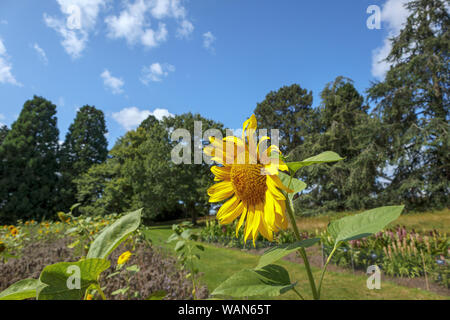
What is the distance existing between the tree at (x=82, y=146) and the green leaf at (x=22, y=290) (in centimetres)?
2593

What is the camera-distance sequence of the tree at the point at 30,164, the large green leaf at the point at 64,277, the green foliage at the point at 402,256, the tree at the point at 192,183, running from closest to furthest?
the large green leaf at the point at 64,277 → the green foliage at the point at 402,256 → the tree at the point at 192,183 → the tree at the point at 30,164

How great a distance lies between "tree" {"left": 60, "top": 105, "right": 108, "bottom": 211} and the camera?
2341 centimetres

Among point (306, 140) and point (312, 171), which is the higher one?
point (306, 140)

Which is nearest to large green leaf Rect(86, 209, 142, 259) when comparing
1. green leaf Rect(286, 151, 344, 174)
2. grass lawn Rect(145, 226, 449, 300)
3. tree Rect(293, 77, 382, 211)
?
green leaf Rect(286, 151, 344, 174)

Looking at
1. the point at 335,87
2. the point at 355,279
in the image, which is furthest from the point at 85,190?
the point at 355,279

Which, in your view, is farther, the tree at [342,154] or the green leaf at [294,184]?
the tree at [342,154]

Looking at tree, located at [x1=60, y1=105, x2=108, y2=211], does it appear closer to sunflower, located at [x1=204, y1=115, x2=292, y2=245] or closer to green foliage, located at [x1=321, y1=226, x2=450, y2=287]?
green foliage, located at [x1=321, y1=226, x2=450, y2=287]

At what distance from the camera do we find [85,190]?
71.1 ft

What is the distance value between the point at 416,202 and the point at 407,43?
7726 millimetres

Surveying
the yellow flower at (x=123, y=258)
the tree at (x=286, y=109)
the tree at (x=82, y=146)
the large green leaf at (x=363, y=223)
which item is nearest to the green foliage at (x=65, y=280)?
the large green leaf at (x=363, y=223)

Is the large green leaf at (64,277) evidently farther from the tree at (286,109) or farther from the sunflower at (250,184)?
the tree at (286,109)

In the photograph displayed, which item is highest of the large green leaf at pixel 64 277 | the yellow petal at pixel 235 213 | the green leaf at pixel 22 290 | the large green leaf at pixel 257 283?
the yellow petal at pixel 235 213

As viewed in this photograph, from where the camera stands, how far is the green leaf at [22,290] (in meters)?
0.38
